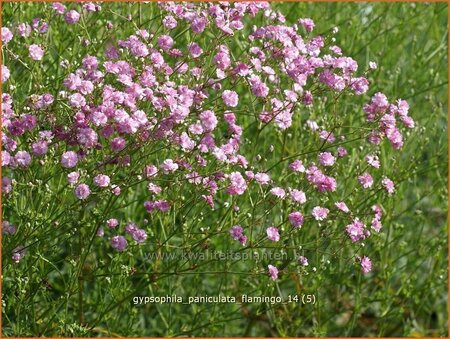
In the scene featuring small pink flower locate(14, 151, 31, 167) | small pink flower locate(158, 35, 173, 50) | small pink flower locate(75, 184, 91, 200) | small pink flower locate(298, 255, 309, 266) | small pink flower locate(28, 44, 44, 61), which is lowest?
small pink flower locate(298, 255, 309, 266)

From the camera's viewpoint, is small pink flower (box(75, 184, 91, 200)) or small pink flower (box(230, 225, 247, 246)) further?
small pink flower (box(230, 225, 247, 246))

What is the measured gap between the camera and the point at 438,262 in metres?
3.81

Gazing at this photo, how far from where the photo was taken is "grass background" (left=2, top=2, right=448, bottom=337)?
305 cm

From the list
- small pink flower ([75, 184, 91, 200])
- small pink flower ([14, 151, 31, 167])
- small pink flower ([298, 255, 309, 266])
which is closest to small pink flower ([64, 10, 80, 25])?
small pink flower ([14, 151, 31, 167])

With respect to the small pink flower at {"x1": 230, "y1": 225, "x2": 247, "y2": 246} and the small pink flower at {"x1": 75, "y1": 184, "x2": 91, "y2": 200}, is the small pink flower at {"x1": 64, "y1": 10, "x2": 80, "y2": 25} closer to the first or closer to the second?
the small pink flower at {"x1": 75, "y1": 184, "x2": 91, "y2": 200}

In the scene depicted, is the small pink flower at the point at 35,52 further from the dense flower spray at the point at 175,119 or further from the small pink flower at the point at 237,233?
the small pink flower at the point at 237,233

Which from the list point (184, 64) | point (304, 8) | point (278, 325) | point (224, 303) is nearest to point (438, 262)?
point (278, 325)

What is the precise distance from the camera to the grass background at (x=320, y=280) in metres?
3.05

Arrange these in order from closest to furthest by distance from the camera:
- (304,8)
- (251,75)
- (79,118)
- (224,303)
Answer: (79,118) < (251,75) < (224,303) < (304,8)

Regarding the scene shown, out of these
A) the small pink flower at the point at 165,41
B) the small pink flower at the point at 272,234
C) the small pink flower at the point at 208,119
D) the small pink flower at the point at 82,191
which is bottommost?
the small pink flower at the point at 272,234

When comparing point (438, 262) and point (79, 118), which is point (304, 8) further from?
point (79, 118)

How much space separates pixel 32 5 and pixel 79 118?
3.96 ft

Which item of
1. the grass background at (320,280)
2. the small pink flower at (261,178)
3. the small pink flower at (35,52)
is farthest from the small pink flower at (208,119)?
the small pink flower at (35,52)

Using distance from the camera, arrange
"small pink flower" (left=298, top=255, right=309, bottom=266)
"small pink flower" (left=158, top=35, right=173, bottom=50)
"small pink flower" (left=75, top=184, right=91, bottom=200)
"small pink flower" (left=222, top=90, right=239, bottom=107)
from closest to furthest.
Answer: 1. "small pink flower" (left=75, top=184, right=91, bottom=200)
2. "small pink flower" (left=222, top=90, right=239, bottom=107)
3. "small pink flower" (left=158, top=35, right=173, bottom=50)
4. "small pink flower" (left=298, top=255, right=309, bottom=266)
